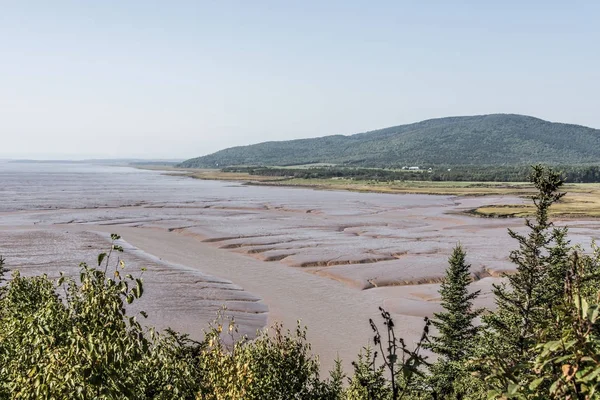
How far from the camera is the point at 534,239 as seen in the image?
2495 cm

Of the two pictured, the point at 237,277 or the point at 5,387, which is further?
the point at 237,277

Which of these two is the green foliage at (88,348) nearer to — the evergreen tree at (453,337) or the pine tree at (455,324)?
the evergreen tree at (453,337)

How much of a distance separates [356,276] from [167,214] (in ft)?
181

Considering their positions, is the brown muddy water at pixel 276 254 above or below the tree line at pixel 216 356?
below

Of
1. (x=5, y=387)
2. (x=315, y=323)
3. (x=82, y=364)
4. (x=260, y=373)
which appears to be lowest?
(x=315, y=323)

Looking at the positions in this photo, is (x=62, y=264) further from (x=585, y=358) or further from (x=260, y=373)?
(x=585, y=358)

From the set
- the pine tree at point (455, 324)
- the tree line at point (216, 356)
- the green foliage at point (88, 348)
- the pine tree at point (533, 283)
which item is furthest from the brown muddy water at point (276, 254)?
the green foliage at point (88, 348)

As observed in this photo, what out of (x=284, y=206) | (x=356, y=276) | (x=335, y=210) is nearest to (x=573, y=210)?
(x=335, y=210)

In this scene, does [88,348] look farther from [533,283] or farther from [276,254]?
[276,254]

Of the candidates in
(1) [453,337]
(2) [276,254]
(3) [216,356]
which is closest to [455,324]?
(1) [453,337]

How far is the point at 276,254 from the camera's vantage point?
61062 millimetres

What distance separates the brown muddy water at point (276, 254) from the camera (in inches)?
1572

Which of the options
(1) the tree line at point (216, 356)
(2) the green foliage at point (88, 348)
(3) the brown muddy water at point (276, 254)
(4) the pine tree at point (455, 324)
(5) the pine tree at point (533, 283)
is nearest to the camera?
(1) the tree line at point (216, 356)

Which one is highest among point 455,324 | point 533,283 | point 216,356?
point 216,356
